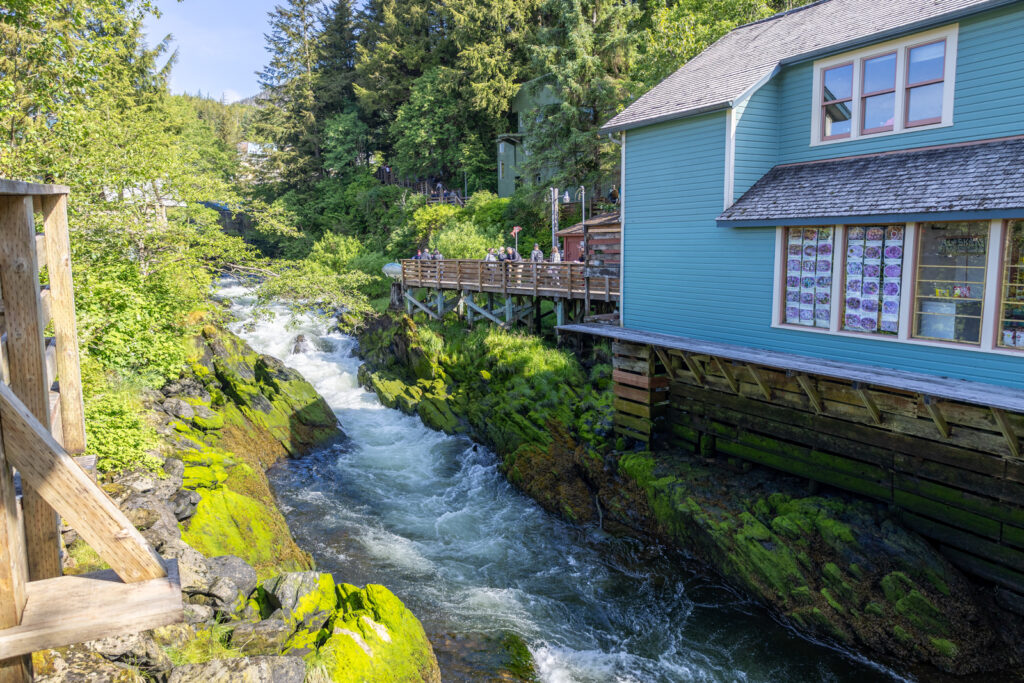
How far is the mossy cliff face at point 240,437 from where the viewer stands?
395 inches

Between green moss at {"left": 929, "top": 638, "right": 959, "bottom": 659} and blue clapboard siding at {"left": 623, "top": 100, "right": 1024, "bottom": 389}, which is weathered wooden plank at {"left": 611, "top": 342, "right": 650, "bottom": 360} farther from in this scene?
green moss at {"left": 929, "top": 638, "right": 959, "bottom": 659}

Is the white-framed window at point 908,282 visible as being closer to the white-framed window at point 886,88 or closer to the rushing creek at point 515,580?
the white-framed window at point 886,88

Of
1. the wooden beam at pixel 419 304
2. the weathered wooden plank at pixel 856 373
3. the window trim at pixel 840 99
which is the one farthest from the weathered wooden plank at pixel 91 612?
the wooden beam at pixel 419 304

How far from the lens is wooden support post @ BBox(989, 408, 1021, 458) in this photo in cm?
819

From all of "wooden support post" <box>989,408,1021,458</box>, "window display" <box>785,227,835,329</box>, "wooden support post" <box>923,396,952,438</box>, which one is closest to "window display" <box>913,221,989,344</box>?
"wooden support post" <box>923,396,952,438</box>

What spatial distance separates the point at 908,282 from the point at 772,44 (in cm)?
595

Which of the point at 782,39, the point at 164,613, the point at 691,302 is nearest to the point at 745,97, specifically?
the point at 782,39

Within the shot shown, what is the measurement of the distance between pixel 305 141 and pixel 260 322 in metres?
24.9

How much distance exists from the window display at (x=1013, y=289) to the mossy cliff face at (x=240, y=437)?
10.5m

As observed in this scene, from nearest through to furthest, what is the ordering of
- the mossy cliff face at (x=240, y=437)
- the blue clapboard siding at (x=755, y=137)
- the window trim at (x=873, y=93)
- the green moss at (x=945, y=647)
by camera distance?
1. the green moss at (x=945, y=647)
2. the mossy cliff face at (x=240, y=437)
3. the window trim at (x=873, y=93)
4. the blue clapboard siding at (x=755, y=137)

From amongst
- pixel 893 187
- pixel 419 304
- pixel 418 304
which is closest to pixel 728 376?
pixel 893 187

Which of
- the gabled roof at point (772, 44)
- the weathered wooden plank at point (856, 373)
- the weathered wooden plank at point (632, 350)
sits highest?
the gabled roof at point (772, 44)

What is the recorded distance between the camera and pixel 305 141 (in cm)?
4875

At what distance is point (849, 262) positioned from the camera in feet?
33.8
